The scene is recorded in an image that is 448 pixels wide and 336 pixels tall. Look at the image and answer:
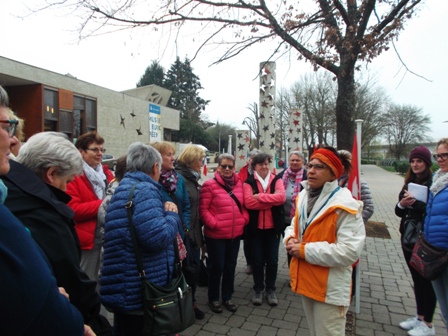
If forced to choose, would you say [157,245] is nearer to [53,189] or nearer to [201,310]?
[53,189]

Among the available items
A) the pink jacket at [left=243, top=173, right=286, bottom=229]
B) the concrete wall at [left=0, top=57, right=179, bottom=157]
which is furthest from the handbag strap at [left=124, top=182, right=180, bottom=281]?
the concrete wall at [left=0, top=57, right=179, bottom=157]

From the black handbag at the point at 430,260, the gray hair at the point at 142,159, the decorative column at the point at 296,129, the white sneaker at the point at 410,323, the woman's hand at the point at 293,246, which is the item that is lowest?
the white sneaker at the point at 410,323

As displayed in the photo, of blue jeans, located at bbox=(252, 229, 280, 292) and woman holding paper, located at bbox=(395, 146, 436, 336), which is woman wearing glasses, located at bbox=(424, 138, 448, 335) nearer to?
woman holding paper, located at bbox=(395, 146, 436, 336)

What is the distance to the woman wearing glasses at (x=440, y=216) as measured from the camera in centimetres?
262

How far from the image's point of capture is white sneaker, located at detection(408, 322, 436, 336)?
126 inches

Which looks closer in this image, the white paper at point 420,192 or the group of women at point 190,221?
the group of women at point 190,221

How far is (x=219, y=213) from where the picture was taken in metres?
3.76

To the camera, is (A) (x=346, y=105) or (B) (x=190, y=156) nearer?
(B) (x=190, y=156)

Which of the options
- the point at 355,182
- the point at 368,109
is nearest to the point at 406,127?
the point at 368,109

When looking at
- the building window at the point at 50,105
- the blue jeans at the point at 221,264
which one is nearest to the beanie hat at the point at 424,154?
the blue jeans at the point at 221,264

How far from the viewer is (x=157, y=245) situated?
7.09 feet

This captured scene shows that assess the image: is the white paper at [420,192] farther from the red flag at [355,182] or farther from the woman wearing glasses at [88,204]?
the woman wearing glasses at [88,204]

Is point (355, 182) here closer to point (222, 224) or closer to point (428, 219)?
point (428, 219)

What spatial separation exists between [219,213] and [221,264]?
0.63 meters
